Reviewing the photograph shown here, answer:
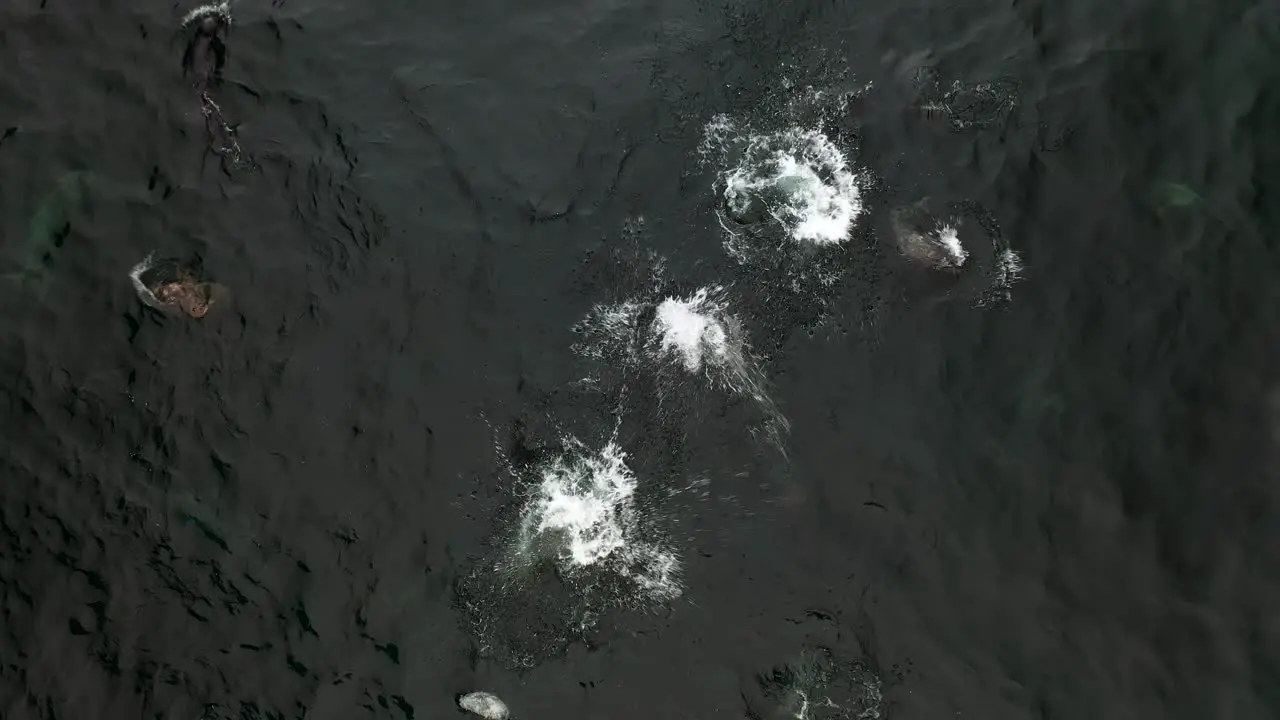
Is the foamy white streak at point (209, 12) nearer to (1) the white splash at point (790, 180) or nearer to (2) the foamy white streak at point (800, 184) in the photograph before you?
(1) the white splash at point (790, 180)

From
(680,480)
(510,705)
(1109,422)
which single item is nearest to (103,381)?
(510,705)

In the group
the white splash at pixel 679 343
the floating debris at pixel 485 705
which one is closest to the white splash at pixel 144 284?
the white splash at pixel 679 343

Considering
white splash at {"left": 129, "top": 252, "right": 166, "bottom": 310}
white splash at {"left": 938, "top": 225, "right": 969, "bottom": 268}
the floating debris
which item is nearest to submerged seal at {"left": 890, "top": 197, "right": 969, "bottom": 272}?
white splash at {"left": 938, "top": 225, "right": 969, "bottom": 268}

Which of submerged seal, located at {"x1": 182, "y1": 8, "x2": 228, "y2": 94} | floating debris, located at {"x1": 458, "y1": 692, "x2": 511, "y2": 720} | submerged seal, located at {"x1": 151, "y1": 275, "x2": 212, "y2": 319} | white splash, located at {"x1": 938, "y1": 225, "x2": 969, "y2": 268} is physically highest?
submerged seal, located at {"x1": 182, "y1": 8, "x2": 228, "y2": 94}

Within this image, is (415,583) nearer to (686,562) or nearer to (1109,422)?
(686,562)

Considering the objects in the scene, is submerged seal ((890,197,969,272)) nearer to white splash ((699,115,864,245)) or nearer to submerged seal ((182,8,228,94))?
white splash ((699,115,864,245))

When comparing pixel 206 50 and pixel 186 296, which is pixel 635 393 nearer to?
pixel 186 296
